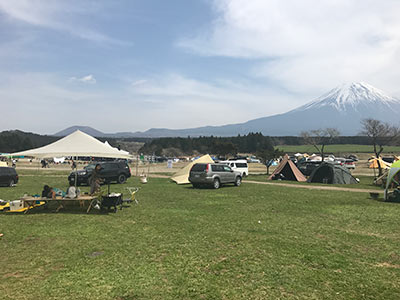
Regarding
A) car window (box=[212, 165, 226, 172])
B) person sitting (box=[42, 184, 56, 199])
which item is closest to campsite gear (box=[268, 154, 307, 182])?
car window (box=[212, 165, 226, 172])

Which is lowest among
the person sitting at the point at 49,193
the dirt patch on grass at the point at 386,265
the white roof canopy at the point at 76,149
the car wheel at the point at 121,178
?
the car wheel at the point at 121,178

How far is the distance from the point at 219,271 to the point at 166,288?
3.90 ft

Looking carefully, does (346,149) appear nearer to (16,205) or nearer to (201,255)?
(16,205)

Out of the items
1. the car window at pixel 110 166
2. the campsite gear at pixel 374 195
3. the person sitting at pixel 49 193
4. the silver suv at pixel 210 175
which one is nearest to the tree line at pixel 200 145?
the car window at pixel 110 166

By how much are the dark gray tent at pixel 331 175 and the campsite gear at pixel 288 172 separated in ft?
6.16

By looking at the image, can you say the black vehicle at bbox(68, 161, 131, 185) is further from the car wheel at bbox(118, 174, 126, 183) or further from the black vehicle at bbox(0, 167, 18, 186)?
the black vehicle at bbox(0, 167, 18, 186)

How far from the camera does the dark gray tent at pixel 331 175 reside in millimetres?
25875

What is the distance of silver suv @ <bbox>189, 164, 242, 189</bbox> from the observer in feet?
67.6

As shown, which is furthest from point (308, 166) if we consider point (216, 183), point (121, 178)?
point (121, 178)

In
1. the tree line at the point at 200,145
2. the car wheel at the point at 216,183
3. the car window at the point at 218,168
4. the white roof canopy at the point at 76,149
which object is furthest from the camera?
the tree line at the point at 200,145

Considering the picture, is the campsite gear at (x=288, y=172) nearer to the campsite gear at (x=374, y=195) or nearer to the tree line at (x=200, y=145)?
the campsite gear at (x=374, y=195)

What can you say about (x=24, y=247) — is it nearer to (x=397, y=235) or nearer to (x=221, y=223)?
(x=221, y=223)

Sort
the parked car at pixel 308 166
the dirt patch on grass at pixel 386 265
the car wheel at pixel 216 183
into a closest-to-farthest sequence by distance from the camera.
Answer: the dirt patch on grass at pixel 386 265 → the car wheel at pixel 216 183 → the parked car at pixel 308 166

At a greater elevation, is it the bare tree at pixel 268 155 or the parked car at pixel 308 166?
the bare tree at pixel 268 155
